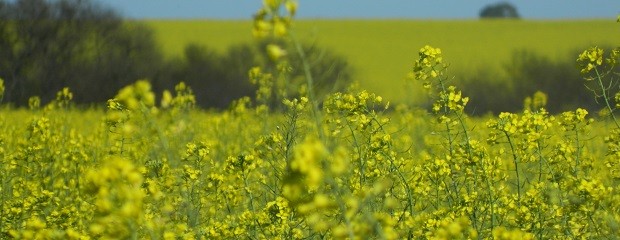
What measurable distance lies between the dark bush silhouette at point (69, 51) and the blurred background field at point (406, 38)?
5147mm

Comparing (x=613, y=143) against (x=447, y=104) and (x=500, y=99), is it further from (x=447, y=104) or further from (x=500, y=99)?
(x=500, y=99)

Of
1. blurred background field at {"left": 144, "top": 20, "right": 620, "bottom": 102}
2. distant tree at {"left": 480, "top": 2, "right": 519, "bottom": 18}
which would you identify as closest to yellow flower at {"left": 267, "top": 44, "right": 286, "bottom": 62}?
blurred background field at {"left": 144, "top": 20, "right": 620, "bottom": 102}

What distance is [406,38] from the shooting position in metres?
43.6

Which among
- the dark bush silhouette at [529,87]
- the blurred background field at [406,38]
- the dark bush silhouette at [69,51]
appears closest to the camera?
the dark bush silhouette at [529,87]

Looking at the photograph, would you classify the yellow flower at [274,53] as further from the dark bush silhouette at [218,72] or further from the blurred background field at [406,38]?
the blurred background field at [406,38]

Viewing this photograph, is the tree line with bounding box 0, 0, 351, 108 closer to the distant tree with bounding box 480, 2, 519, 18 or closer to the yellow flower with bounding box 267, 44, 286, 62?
the yellow flower with bounding box 267, 44, 286, 62

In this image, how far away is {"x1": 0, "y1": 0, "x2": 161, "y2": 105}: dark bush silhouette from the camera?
2614 centimetres

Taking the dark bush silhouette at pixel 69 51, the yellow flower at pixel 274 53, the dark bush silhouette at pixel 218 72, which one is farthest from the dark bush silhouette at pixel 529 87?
the yellow flower at pixel 274 53

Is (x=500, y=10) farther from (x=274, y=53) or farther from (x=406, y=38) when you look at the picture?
(x=274, y=53)

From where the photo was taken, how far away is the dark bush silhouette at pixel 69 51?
2614 centimetres

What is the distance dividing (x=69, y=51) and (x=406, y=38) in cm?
1977

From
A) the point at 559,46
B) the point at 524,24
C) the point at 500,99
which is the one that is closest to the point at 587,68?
the point at 500,99

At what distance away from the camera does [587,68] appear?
193 inches

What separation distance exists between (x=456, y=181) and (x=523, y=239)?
1794mm
